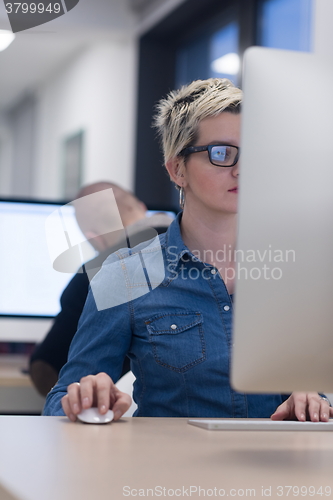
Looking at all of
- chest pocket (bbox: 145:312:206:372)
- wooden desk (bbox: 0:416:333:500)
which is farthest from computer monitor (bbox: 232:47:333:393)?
chest pocket (bbox: 145:312:206:372)

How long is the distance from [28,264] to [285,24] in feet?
5.81

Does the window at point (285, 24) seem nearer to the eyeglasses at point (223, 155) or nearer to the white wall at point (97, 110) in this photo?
the white wall at point (97, 110)

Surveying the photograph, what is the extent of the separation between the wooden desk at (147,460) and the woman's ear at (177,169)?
0.60m

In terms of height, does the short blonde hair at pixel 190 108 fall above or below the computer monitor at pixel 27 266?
above

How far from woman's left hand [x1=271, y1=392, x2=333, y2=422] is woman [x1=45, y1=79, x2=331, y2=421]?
14 cm

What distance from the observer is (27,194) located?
5.79m

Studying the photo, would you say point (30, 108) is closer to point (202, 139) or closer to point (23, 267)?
point (23, 267)

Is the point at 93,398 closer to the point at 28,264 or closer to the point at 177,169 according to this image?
the point at 177,169

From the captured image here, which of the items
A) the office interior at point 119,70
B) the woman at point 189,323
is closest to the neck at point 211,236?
the woman at point 189,323

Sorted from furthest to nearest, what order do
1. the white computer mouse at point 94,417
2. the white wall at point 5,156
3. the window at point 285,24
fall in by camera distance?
the white wall at point 5,156 < the window at point 285,24 < the white computer mouse at point 94,417

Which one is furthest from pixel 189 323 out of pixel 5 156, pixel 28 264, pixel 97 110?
pixel 5 156

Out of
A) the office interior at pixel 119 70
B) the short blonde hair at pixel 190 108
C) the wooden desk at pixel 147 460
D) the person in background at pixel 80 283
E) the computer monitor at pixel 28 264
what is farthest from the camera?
the office interior at pixel 119 70

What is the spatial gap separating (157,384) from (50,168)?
14.5 feet

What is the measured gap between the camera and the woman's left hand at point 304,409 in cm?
84
